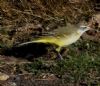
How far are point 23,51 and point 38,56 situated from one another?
327mm

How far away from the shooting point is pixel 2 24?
730cm

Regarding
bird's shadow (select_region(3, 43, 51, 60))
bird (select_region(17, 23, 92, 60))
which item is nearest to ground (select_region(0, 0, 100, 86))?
bird's shadow (select_region(3, 43, 51, 60))

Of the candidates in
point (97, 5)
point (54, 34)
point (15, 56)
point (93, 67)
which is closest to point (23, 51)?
point (15, 56)

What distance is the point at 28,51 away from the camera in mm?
6703

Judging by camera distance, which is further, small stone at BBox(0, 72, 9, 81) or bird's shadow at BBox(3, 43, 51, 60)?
bird's shadow at BBox(3, 43, 51, 60)

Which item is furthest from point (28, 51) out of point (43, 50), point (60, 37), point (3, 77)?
point (3, 77)

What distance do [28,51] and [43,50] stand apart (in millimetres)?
252

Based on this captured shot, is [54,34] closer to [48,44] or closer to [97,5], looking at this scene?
[48,44]

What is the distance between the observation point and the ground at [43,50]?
5.85 m

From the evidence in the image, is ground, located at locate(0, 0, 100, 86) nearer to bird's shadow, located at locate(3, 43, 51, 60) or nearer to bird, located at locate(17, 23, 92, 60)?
bird's shadow, located at locate(3, 43, 51, 60)

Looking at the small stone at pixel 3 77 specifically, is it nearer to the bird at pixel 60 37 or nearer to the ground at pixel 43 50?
the ground at pixel 43 50

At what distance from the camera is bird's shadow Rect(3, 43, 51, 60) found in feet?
21.6

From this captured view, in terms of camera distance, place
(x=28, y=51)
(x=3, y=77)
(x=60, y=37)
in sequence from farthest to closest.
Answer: (x=28, y=51) → (x=60, y=37) → (x=3, y=77)

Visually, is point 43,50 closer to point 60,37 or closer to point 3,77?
point 60,37
